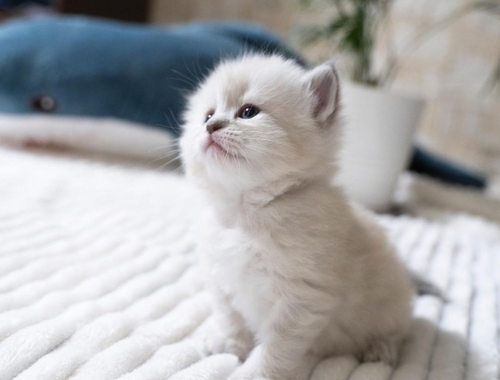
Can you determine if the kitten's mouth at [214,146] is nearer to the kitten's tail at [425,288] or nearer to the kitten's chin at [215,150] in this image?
the kitten's chin at [215,150]

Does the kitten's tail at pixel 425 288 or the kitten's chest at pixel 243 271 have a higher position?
the kitten's chest at pixel 243 271

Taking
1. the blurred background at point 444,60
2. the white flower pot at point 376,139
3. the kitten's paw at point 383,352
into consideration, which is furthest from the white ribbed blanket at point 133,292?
the blurred background at point 444,60

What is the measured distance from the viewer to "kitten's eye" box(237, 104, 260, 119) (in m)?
0.70

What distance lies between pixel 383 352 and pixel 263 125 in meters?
0.41

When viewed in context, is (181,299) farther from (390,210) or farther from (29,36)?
(29,36)

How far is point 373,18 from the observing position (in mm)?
1563

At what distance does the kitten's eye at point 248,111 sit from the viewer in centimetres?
70

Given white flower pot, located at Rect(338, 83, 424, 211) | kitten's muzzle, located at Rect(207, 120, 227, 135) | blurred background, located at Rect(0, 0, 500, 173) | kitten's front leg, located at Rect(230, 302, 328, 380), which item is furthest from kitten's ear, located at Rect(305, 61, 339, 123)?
blurred background, located at Rect(0, 0, 500, 173)

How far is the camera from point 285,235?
64cm

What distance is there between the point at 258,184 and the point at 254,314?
0.20m

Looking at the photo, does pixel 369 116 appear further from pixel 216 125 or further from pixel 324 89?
pixel 216 125

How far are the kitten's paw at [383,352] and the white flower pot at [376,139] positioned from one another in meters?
0.74

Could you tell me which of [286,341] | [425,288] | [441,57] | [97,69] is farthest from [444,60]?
[286,341]

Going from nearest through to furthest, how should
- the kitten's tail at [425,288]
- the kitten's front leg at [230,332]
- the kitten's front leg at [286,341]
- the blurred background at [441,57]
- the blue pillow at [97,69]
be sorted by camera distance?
1. the kitten's front leg at [286,341]
2. the kitten's front leg at [230,332]
3. the kitten's tail at [425,288]
4. the blue pillow at [97,69]
5. the blurred background at [441,57]
